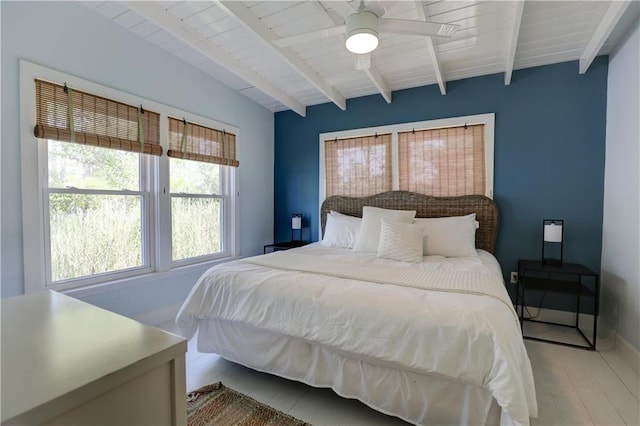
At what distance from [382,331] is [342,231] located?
1.90 meters

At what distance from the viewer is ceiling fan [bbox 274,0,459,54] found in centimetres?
168

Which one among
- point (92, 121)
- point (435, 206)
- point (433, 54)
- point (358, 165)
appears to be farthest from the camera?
point (358, 165)

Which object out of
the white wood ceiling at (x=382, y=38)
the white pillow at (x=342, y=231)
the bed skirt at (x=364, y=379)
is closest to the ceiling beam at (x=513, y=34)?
the white wood ceiling at (x=382, y=38)

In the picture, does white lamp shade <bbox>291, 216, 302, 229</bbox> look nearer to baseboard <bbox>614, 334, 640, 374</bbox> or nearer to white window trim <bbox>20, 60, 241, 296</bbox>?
white window trim <bbox>20, 60, 241, 296</bbox>

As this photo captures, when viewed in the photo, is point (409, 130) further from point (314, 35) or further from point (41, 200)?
point (41, 200)

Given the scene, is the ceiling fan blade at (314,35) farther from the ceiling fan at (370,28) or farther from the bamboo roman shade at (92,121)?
the bamboo roman shade at (92,121)

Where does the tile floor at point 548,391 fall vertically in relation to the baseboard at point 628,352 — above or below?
below

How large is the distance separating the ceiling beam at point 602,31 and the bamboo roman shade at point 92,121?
12.2 feet

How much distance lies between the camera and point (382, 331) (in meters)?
1.45

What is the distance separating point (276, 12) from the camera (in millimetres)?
2182

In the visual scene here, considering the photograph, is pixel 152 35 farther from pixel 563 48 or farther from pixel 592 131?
pixel 592 131

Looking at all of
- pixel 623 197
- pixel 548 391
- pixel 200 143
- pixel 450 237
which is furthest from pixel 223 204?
pixel 623 197

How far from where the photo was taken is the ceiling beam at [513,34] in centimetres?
197

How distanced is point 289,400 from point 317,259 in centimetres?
102
